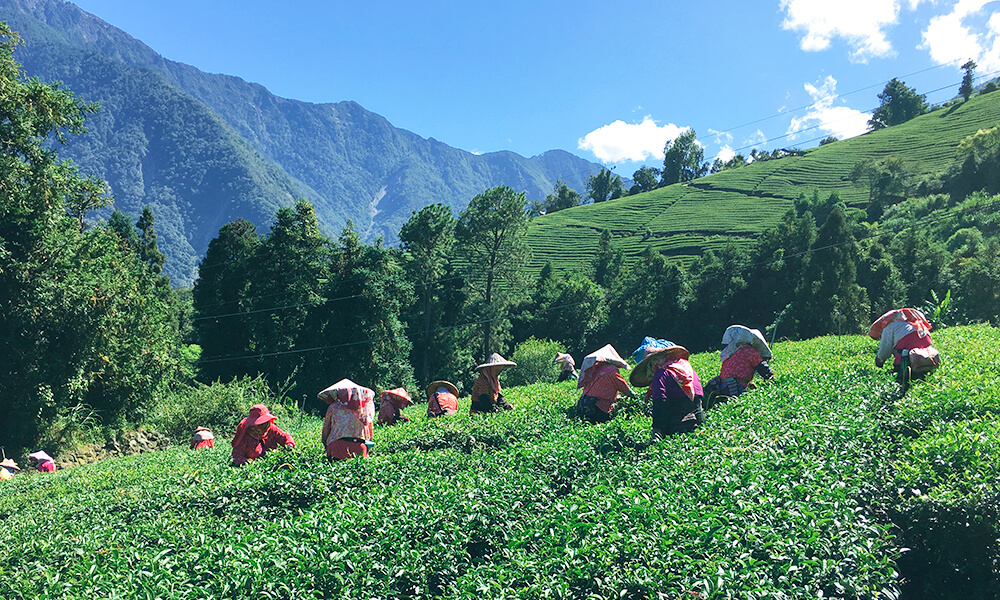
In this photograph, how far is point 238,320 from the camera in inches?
1529

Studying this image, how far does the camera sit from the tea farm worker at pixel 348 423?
9711mm

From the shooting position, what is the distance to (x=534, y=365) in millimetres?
43188

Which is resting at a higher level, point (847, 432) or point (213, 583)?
point (847, 432)

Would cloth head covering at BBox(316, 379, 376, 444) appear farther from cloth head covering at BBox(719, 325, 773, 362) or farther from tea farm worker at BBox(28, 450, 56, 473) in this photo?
tea farm worker at BBox(28, 450, 56, 473)

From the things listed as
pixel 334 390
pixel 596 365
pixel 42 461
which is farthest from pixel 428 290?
pixel 596 365

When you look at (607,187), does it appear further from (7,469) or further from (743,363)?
(743,363)

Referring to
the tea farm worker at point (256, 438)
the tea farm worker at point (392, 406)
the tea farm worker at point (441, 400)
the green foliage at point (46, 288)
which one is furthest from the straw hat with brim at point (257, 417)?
the green foliage at point (46, 288)

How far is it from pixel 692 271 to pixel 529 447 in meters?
51.7

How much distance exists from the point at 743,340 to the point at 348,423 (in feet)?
21.8

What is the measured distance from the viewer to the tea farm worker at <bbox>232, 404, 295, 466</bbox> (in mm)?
10781

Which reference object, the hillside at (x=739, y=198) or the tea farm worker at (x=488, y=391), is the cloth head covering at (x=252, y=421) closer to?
the tea farm worker at (x=488, y=391)

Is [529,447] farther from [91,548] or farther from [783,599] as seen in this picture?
[91,548]

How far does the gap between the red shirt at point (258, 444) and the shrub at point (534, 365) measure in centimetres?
2544

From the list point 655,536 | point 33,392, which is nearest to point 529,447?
point 655,536
